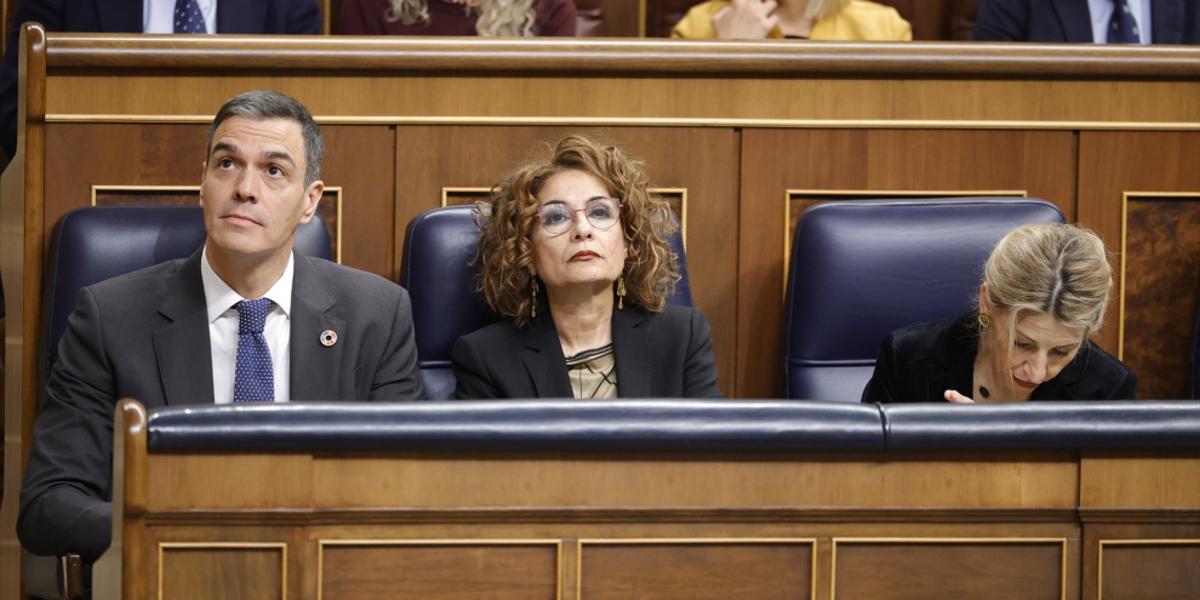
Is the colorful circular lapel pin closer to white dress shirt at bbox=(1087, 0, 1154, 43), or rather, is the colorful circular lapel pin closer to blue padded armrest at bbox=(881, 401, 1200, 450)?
blue padded armrest at bbox=(881, 401, 1200, 450)

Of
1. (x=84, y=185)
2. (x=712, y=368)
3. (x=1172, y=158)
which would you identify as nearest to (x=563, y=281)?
(x=712, y=368)

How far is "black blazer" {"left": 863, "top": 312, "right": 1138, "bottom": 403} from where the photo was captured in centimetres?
150

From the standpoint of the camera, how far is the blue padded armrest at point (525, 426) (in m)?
0.89

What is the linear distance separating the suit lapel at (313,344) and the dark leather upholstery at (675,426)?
0.51 metres

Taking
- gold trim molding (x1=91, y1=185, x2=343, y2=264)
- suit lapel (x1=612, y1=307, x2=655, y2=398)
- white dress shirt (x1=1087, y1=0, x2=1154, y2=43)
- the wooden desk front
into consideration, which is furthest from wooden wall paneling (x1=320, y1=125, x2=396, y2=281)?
white dress shirt (x1=1087, y1=0, x2=1154, y2=43)

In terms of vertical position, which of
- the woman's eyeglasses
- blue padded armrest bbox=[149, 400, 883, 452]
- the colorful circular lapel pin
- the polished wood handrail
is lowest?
blue padded armrest bbox=[149, 400, 883, 452]

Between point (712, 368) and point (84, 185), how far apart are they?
759mm

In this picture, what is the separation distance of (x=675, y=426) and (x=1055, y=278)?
0.64 m

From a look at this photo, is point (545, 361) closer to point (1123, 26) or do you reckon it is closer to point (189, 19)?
point (189, 19)

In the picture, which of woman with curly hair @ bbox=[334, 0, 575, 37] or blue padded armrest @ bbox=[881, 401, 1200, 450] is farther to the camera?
woman with curly hair @ bbox=[334, 0, 575, 37]

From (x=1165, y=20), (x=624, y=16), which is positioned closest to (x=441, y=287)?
(x=1165, y=20)

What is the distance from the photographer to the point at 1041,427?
0.95 meters

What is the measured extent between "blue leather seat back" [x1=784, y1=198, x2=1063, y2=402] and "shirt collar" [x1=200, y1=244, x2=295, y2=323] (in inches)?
22.6

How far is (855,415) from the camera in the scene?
0.94 metres
